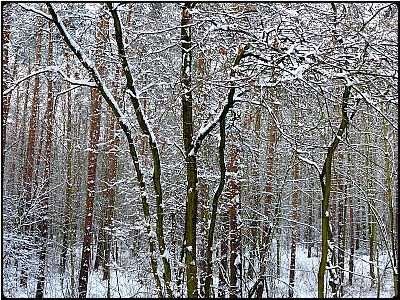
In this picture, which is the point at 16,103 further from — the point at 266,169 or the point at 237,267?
the point at 237,267

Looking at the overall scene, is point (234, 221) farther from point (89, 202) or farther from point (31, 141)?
point (31, 141)

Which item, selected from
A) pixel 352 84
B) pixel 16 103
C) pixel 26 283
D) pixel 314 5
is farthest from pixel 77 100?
pixel 352 84

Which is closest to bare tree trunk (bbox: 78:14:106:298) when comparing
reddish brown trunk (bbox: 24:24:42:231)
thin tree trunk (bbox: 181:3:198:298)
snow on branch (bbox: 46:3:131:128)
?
reddish brown trunk (bbox: 24:24:42:231)

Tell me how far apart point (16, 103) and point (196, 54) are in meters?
12.0

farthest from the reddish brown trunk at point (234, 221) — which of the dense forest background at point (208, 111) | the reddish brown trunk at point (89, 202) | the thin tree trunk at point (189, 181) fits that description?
the thin tree trunk at point (189, 181)

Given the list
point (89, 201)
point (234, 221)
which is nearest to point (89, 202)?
point (89, 201)

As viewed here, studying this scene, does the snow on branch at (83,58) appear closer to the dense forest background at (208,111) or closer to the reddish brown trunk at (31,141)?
the dense forest background at (208,111)

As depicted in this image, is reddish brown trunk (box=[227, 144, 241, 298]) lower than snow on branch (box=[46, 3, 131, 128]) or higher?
lower

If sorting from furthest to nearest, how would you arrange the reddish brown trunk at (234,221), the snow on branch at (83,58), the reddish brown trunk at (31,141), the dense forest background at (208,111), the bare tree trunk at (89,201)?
the reddish brown trunk at (31,141) < the bare tree trunk at (89,201) < the reddish brown trunk at (234,221) < the snow on branch at (83,58) < the dense forest background at (208,111)

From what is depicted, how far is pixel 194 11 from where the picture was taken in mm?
3559

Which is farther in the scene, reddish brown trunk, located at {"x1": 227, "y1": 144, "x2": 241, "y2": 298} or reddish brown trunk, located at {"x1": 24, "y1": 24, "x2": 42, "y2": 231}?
reddish brown trunk, located at {"x1": 24, "y1": 24, "x2": 42, "y2": 231}

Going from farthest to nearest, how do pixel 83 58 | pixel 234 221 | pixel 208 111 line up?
1. pixel 234 221
2. pixel 208 111
3. pixel 83 58

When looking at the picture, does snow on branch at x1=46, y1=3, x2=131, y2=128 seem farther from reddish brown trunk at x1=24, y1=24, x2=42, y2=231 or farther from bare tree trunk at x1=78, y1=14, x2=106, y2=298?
reddish brown trunk at x1=24, y1=24, x2=42, y2=231

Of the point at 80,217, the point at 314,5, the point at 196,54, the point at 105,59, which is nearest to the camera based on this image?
the point at 314,5
